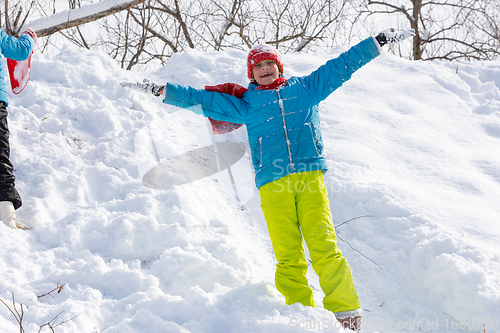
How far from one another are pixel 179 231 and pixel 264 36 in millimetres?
10445

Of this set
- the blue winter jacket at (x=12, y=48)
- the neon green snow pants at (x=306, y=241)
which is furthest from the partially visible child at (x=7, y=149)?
the neon green snow pants at (x=306, y=241)

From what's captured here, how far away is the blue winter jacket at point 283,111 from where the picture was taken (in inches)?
90.6

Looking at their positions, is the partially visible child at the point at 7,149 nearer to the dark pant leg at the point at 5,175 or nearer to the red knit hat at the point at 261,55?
the dark pant leg at the point at 5,175

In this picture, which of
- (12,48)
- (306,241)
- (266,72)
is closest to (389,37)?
(266,72)

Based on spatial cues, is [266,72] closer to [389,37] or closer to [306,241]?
[389,37]

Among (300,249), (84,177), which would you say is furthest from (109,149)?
(300,249)

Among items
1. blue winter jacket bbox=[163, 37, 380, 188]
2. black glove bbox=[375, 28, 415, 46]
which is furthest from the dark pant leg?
black glove bbox=[375, 28, 415, 46]

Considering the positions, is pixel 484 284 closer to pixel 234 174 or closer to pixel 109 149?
pixel 234 174

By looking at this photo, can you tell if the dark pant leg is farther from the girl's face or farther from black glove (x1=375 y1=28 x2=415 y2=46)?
black glove (x1=375 y1=28 x2=415 y2=46)

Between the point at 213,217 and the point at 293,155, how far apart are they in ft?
3.06

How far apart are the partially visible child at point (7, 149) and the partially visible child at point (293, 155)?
1.06 m

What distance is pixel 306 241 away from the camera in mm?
2115

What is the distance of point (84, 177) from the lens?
2.90 metres

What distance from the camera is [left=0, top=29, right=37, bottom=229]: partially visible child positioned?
233 centimetres
